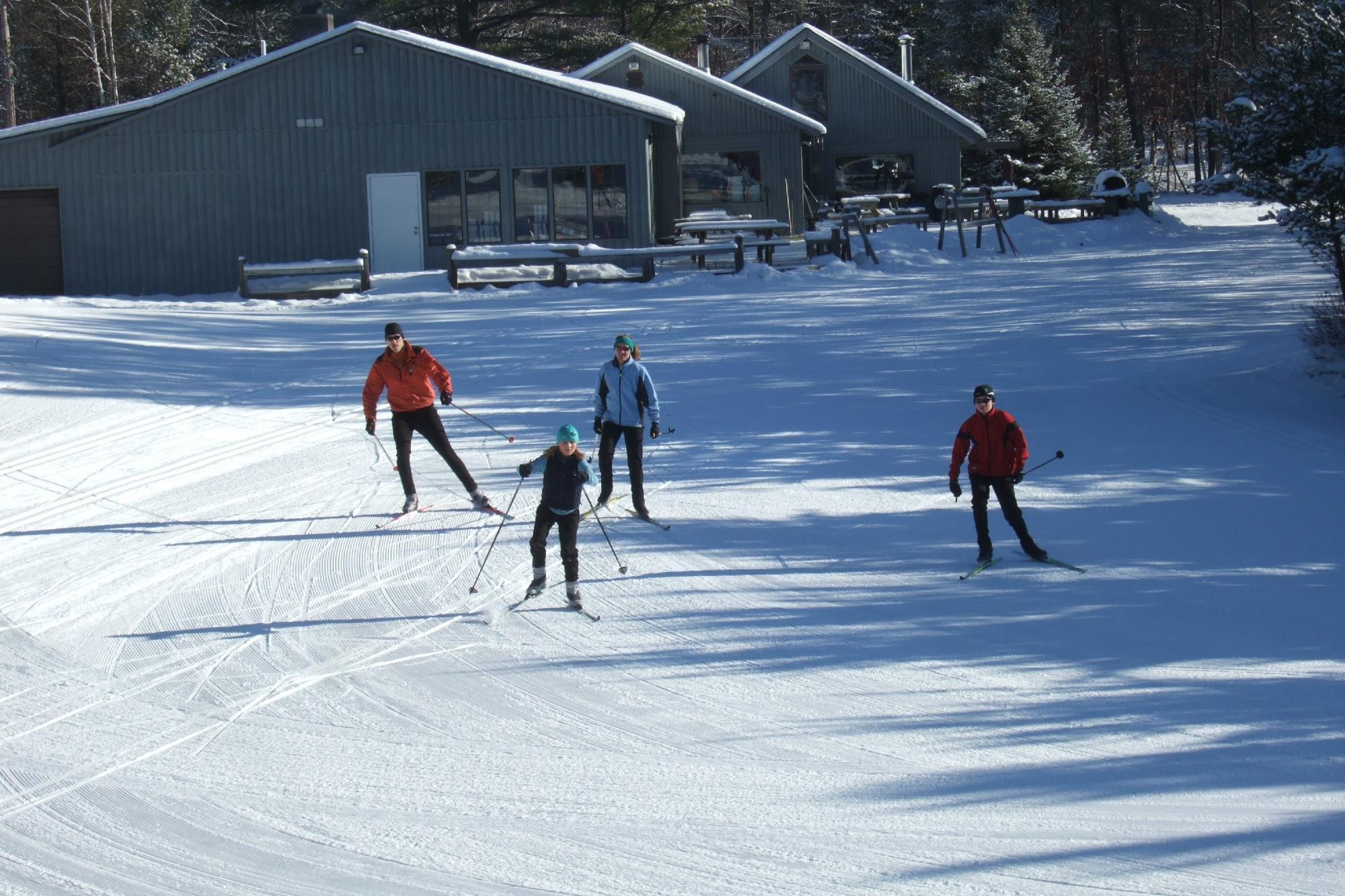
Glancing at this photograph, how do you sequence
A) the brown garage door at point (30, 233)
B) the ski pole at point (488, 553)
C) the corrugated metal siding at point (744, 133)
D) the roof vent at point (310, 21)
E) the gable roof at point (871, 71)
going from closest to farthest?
1. the ski pole at point (488, 553)
2. the brown garage door at point (30, 233)
3. the roof vent at point (310, 21)
4. the corrugated metal siding at point (744, 133)
5. the gable roof at point (871, 71)

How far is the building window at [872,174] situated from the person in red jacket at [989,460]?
31.6m

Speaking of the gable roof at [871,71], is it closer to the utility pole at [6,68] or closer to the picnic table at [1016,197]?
the picnic table at [1016,197]

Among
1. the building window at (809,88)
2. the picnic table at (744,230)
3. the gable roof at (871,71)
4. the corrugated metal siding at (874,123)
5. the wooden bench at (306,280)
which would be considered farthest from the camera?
the building window at (809,88)

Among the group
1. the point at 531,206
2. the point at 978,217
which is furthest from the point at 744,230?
the point at 978,217

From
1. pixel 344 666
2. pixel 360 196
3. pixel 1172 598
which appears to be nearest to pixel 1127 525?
pixel 1172 598

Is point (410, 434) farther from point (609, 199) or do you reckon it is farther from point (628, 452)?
point (609, 199)

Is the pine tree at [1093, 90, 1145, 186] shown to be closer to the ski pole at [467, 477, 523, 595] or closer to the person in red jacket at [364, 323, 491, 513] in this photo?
the person in red jacket at [364, 323, 491, 513]

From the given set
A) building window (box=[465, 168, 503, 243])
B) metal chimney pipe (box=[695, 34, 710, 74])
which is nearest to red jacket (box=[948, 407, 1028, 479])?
building window (box=[465, 168, 503, 243])

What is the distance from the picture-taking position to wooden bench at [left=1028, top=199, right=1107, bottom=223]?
3506cm

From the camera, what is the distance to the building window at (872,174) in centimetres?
4053

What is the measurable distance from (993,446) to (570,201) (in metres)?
21.2

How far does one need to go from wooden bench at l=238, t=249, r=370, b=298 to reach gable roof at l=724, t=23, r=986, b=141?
658 inches

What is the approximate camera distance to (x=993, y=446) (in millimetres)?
10039

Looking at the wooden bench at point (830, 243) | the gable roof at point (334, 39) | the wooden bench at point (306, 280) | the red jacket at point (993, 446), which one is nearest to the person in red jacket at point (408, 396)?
the red jacket at point (993, 446)
